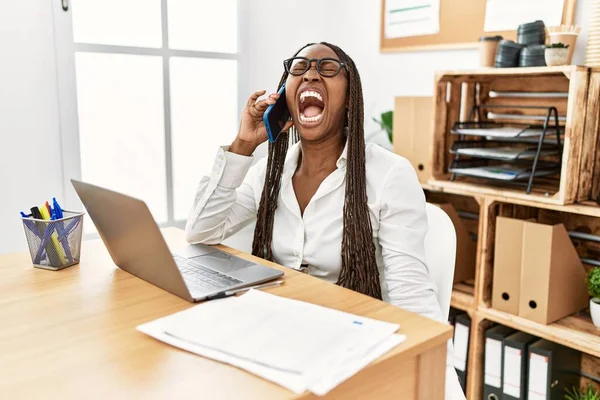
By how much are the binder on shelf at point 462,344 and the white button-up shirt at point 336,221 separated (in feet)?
2.86

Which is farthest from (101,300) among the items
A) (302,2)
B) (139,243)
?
(302,2)

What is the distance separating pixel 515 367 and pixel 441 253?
0.88 metres

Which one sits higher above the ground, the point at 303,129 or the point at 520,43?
the point at 520,43

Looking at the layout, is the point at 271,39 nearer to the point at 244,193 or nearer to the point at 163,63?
the point at 163,63

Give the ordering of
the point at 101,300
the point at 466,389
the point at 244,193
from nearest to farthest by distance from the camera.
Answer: the point at 101,300
the point at 244,193
the point at 466,389

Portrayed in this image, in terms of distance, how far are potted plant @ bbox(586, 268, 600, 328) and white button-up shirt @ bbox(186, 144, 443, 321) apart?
81 centimetres

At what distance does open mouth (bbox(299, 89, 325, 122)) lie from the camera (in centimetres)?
134

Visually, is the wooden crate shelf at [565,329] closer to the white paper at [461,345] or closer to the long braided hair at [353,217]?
the white paper at [461,345]

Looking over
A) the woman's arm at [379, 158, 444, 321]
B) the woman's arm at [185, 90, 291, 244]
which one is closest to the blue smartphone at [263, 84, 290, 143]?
the woman's arm at [185, 90, 291, 244]

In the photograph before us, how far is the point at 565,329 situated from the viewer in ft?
5.92

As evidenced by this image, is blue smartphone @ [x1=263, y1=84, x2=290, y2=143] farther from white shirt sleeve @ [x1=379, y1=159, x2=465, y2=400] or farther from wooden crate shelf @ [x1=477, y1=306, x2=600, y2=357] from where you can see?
wooden crate shelf @ [x1=477, y1=306, x2=600, y2=357]

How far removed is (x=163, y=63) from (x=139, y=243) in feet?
5.93

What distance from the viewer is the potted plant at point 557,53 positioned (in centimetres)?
178

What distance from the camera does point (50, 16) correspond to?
88.7 inches
